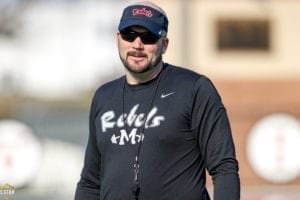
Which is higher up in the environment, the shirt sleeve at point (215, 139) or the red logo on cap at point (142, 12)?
the red logo on cap at point (142, 12)

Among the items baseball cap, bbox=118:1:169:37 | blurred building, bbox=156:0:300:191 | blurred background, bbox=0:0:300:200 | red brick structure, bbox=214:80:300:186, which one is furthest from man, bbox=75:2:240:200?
blurred building, bbox=156:0:300:191

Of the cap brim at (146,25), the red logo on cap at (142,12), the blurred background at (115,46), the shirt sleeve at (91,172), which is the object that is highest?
the blurred background at (115,46)

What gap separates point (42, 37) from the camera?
2500cm

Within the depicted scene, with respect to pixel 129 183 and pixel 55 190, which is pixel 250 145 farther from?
pixel 129 183

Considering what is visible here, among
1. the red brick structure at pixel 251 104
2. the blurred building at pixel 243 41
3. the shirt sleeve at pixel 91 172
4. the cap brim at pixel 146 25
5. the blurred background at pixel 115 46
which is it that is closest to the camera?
the cap brim at pixel 146 25

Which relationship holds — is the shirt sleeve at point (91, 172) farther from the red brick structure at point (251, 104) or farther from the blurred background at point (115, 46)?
the blurred background at point (115, 46)

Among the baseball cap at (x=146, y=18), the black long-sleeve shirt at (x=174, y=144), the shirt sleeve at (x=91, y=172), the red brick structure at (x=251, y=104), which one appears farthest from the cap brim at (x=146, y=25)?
the red brick structure at (x=251, y=104)

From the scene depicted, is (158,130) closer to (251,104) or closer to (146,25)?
(146,25)

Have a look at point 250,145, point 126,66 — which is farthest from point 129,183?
point 250,145

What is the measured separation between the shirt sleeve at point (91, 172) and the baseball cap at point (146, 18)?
1.46 ft

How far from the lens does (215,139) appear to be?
157 inches

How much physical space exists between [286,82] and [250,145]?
8.74m

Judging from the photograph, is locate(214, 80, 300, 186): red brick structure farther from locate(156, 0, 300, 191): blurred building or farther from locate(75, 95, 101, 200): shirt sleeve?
locate(75, 95, 101, 200): shirt sleeve

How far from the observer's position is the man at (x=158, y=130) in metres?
4.00
